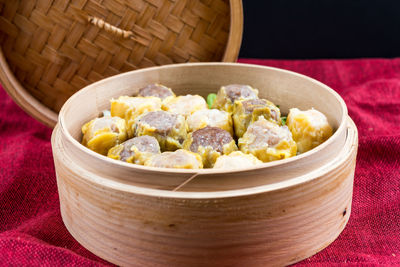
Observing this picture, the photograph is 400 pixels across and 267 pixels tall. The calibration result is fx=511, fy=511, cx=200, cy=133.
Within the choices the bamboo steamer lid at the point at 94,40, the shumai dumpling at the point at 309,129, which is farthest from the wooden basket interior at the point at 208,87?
the bamboo steamer lid at the point at 94,40

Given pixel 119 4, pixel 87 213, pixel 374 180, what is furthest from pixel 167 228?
pixel 119 4

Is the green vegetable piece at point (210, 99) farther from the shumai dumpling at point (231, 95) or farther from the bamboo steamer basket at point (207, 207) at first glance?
the bamboo steamer basket at point (207, 207)

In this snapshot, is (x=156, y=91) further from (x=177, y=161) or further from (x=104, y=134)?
(x=177, y=161)

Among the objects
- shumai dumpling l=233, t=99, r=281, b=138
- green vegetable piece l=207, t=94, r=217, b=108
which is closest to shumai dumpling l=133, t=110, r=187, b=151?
shumai dumpling l=233, t=99, r=281, b=138

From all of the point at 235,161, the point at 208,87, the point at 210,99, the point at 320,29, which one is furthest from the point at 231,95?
the point at 320,29

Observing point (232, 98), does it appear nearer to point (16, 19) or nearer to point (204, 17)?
point (204, 17)
